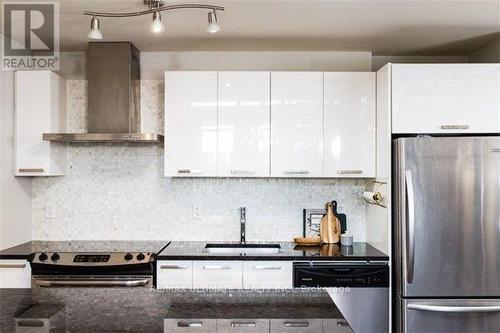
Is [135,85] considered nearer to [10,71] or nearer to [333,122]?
[10,71]

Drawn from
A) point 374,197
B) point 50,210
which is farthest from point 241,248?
point 50,210

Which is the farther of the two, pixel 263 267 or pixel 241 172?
pixel 241 172

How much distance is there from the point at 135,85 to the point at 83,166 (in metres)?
0.86

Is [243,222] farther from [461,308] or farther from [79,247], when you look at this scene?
[461,308]

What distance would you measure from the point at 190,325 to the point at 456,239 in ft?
6.73

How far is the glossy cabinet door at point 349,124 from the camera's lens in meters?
3.12

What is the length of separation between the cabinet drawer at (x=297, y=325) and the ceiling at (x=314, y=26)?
6.28 feet

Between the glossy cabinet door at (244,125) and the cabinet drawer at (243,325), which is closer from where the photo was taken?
the cabinet drawer at (243,325)

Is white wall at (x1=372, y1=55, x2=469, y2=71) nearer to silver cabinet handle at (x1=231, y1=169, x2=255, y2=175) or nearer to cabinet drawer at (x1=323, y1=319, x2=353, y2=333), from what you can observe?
silver cabinet handle at (x1=231, y1=169, x2=255, y2=175)

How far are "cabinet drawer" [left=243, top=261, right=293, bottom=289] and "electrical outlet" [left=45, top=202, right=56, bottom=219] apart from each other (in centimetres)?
180

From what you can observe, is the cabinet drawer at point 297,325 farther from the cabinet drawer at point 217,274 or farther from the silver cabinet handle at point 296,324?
the cabinet drawer at point 217,274

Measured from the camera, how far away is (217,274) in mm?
2920

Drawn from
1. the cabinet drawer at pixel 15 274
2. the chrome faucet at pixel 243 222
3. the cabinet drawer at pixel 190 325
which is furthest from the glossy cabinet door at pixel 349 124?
the cabinet drawer at pixel 15 274

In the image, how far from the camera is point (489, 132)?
2.83 metres
